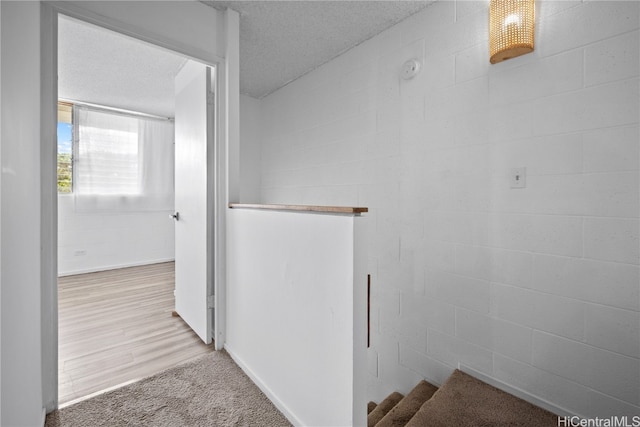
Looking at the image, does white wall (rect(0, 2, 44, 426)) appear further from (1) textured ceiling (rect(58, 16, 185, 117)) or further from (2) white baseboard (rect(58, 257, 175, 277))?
(2) white baseboard (rect(58, 257, 175, 277))

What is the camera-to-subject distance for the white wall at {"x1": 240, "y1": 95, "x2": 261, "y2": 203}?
370 cm

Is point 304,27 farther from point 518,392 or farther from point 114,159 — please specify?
point 114,159

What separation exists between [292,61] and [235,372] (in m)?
2.63

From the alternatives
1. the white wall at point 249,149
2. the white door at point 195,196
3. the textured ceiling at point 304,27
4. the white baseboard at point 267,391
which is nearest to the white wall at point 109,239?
the white wall at point 249,149

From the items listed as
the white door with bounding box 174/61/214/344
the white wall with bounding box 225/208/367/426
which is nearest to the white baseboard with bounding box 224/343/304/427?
the white wall with bounding box 225/208/367/426

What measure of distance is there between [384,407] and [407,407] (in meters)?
0.41

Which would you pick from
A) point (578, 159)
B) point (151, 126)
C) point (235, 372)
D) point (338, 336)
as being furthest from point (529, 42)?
point (151, 126)

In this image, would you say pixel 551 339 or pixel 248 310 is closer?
pixel 551 339

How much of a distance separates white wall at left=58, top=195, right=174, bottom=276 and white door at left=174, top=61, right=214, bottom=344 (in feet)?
8.09

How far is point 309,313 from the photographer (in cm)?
130

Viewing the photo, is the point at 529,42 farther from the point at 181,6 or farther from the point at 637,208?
the point at 181,6

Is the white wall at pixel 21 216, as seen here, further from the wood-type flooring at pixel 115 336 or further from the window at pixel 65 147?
the window at pixel 65 147

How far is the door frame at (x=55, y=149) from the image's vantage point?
1472 mm

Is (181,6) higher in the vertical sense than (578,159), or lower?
higher
